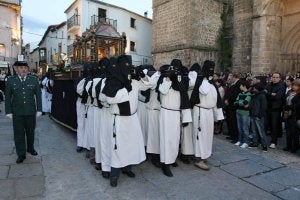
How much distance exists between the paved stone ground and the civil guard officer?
0.45 m

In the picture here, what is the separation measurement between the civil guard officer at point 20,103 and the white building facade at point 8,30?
2518cm

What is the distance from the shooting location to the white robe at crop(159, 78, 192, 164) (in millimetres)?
5101

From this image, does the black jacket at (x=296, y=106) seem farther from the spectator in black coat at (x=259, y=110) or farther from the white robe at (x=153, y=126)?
the white robe at (x=153, y=126)

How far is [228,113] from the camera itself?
7.98 m

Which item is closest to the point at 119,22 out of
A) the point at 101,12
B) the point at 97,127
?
the point at 101,12

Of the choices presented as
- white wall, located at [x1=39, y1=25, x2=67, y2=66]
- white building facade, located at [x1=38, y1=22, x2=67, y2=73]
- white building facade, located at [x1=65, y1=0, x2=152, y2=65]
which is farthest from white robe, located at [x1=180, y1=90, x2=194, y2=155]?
white wall, located at [x1=39, y1=25, x2=67, y2=66]

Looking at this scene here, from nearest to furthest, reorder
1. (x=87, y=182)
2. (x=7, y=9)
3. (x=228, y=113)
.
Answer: (x=87, y=182)
(x=228, y=113)
(x=7, y=9)

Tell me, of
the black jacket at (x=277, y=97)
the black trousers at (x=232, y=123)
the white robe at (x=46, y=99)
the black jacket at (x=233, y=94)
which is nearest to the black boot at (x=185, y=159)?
the black trousers at (x=232, y=123)

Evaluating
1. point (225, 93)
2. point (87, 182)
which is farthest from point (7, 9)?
point (87, 182)

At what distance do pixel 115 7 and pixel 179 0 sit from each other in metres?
12.1

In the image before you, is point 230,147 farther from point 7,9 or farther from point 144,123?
point 7,9

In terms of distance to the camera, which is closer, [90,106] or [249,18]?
[90,106]

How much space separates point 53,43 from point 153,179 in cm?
4078

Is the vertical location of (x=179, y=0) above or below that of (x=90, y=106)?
above
